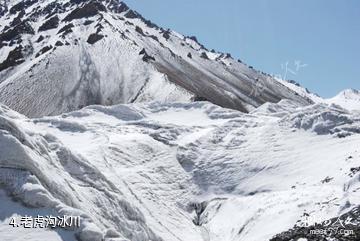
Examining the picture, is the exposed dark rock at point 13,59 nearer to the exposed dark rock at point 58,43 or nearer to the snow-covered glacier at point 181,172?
the exposed dark rock at point 58,43

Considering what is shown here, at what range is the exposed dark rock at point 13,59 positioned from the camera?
120812 millimetres

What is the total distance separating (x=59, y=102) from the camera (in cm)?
10112

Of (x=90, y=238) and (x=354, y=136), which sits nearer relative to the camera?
(x=90, y=238)

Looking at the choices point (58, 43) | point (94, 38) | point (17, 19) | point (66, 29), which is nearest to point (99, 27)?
point (94, 38)

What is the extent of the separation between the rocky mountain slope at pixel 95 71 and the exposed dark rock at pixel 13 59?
0.77 feet

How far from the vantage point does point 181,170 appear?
39.7 m

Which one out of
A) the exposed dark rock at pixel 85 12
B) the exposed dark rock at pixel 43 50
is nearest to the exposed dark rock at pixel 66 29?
the exposed dark rock at pixel 85 12

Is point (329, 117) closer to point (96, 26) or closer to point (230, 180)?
point (230, 180)

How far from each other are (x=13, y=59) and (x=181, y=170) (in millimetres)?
93406

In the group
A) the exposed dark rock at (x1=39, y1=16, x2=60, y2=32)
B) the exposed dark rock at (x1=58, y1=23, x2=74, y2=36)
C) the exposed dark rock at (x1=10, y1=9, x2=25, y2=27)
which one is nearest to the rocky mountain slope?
the exposed dark rock at (x1=39, y1=16, x2=60, y2=32)

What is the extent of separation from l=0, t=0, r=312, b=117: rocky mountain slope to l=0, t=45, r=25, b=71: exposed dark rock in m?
0.23

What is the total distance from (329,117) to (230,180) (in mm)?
9678

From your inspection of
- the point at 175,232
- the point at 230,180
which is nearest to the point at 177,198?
the point at 230,180

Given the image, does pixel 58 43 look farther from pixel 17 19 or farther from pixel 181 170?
pixel 181 170
